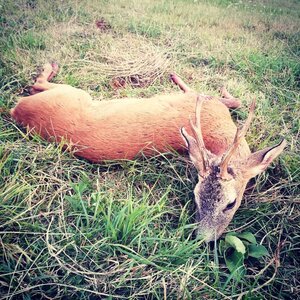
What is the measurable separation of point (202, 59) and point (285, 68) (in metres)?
1.18

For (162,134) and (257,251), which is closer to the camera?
(257,251)

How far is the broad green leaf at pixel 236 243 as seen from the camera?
7.73 feet

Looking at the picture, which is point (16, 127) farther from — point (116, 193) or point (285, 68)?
Answer: point (285, 68)

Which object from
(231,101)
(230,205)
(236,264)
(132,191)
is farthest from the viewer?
(231,101)

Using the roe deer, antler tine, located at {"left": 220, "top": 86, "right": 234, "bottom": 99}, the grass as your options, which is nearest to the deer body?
the roe deer

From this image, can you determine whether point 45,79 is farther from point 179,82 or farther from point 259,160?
point 259,160

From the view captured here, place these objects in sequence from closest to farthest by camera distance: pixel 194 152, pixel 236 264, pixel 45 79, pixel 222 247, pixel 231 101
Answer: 1. pixel 236 264
2. pixel 222 247
3. pixel 194 152
4. pixel 231 101
5. pixel 45 79

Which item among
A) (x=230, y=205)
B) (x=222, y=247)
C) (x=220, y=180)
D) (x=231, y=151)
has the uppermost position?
(x=231, y=151)

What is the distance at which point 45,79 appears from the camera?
3893 millimetres

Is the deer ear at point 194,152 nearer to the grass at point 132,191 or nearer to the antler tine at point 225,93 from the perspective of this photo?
the grass at point 132,191

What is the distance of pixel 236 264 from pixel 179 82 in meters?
2.47

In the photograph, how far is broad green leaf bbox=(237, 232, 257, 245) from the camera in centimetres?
249

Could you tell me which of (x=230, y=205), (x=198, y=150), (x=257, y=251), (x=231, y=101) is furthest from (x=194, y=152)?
(x=231, y=101)

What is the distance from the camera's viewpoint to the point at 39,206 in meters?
2.57
